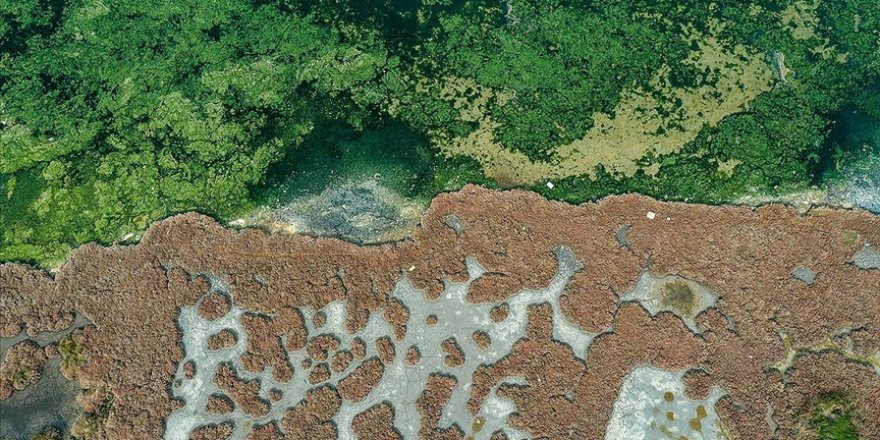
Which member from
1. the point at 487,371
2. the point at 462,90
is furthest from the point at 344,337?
the point at 462,90

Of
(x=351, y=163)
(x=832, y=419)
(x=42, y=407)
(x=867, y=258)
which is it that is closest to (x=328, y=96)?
(x=351, y=163)

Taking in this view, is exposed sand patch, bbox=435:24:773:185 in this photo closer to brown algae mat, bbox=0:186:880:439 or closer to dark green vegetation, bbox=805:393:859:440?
brown algae mat, bbox=0:186:880:439

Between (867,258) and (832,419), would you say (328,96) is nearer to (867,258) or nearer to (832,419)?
(867,258)

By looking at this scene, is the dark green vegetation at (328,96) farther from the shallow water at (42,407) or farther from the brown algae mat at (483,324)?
the shallow water at (42,407)

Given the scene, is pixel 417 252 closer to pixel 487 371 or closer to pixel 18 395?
pixel 487 371

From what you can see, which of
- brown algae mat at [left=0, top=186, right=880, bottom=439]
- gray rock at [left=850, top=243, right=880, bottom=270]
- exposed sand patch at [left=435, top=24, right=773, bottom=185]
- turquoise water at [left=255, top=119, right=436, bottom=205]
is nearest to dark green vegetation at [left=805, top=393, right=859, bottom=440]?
brown algae mat at [left=0, top=186, right=880, bottom=439]

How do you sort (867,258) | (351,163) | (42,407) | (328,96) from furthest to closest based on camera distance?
(328,96)
(351,163)
(867,258)
(42,407)

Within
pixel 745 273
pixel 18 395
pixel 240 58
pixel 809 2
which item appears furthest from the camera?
pixel 809 2

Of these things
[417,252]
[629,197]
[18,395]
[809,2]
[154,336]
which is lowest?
[18,395]
